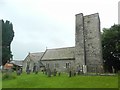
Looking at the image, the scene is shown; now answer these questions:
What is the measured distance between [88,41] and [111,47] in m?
6.71

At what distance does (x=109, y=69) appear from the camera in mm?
59250

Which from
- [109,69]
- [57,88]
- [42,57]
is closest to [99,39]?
[109,69]

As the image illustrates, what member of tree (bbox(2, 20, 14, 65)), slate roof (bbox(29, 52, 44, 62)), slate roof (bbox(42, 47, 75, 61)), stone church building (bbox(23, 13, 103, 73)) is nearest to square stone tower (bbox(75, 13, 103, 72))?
stone church building (bbox(23, 13, 103, 73))

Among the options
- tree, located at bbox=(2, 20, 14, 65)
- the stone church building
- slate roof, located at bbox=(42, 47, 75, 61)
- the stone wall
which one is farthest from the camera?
slate roof, located at bbox=(42, 47, 75, 61)

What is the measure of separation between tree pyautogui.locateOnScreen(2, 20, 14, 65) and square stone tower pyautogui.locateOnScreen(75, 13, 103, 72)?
54.9 feet

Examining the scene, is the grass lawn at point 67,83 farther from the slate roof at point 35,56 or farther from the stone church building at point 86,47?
the slate roof at point 35,56

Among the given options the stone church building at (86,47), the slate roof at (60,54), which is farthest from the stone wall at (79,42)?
the slate roof at (60,54)

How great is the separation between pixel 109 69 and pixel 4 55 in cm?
2660

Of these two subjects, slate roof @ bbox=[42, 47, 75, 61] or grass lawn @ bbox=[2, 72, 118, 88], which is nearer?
grass lawn @ bbox=[2, 72, 118, 88]

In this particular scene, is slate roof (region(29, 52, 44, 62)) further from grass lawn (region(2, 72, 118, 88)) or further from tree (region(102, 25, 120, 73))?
grass lawn (region(2, 72, 118, 88))

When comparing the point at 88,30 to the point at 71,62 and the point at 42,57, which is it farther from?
the point at 42,57

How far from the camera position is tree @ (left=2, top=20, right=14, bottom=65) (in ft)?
185

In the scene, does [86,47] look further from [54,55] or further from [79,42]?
[54,55]

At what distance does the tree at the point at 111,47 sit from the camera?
5716cm
